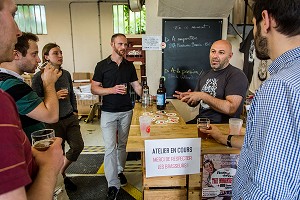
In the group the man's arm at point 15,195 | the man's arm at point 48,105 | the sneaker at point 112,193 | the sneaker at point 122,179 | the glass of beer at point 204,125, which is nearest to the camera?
the man's arm at point 15,195

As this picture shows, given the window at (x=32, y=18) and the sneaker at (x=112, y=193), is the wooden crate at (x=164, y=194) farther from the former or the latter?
the window at (x=32, y=18)

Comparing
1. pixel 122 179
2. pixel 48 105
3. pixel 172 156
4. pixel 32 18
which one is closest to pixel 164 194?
pixel 172 156

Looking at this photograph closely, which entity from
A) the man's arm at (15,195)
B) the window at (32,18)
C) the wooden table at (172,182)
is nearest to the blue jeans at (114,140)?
the wooden table at (172,182)

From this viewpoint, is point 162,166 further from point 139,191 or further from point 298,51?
point 139,191

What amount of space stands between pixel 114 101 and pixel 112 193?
40.3 inches

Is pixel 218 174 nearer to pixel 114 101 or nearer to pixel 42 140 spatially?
pixel 42 140

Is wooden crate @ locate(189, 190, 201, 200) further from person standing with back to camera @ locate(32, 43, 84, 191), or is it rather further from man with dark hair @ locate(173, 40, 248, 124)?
person standing with back to camera @ locate(32, 43, 84, 191)

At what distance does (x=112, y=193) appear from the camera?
8.59 feet

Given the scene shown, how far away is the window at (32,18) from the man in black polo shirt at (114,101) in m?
5.42

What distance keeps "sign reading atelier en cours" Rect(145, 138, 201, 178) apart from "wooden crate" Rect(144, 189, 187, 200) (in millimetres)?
182

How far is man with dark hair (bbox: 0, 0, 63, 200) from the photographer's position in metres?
0.54

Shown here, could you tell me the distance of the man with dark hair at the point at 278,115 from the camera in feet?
2.48

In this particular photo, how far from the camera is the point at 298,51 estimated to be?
85 cm

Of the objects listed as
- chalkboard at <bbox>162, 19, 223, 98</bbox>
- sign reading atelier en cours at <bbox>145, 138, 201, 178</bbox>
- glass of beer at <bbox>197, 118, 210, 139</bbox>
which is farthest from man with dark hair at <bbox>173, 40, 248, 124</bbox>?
chalkboard at <bbox>162, 19, 223, 98</bbox>
